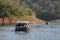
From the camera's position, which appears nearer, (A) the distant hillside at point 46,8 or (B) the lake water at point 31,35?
(B) the lake water at point 31,35

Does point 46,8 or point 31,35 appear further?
point 46,8

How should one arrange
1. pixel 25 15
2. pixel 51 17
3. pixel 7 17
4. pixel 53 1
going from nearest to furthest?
pixel 7 17
pixel 25 15
pixel 51 17
pixel 53 1

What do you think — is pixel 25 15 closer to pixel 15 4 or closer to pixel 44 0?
pixel 15 4

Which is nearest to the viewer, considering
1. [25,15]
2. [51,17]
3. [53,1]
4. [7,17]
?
[7,17]

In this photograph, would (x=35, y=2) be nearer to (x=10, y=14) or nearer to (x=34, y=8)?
(x=34, y=8)

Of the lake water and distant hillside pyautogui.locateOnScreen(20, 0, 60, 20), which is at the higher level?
distant hillside pyautogui.locateOnScreen(20, 0, 60, 20)

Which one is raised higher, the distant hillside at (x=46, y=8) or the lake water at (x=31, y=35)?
the distant hillside at (x=46, y=8)

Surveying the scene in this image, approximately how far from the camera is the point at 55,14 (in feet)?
396

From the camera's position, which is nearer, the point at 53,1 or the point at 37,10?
the point at 37,10

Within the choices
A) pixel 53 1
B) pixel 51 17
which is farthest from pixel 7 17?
pixel 53 1

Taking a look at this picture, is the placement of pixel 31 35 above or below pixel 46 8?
below

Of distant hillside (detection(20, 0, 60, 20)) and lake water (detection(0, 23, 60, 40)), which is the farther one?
distant hillside (detection(20, 0, 60, 20))

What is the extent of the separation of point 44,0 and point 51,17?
26.3m

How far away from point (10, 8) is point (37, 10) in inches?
1427
